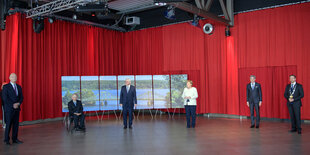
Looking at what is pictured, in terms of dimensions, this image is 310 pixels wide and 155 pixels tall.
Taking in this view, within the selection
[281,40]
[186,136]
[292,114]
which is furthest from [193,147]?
[281,40]

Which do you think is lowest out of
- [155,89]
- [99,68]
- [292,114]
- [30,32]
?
[292,114]

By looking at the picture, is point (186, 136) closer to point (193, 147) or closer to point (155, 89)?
point (193, 147)

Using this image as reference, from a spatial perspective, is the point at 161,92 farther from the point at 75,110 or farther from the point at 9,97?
the point at 9,97

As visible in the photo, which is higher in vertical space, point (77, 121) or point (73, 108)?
point (73, 108)

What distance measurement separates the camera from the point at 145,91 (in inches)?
389

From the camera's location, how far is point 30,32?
9.21m

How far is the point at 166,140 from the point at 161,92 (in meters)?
3.96

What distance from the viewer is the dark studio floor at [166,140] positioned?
509 cm

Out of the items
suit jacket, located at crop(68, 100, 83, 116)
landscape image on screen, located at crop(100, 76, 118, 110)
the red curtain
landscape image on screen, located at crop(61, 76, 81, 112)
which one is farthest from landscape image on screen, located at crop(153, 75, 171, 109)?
suit jacket, located at crop(68, 100, 83, 116)

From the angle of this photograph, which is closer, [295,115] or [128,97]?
[295,115]

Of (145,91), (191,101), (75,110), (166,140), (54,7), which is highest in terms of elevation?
(54,7)

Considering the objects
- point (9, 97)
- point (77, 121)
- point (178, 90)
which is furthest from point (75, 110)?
point (178, 90)

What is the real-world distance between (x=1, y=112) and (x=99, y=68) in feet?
13.6

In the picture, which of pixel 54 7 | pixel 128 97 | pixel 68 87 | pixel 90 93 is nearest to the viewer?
pixel 128 97
